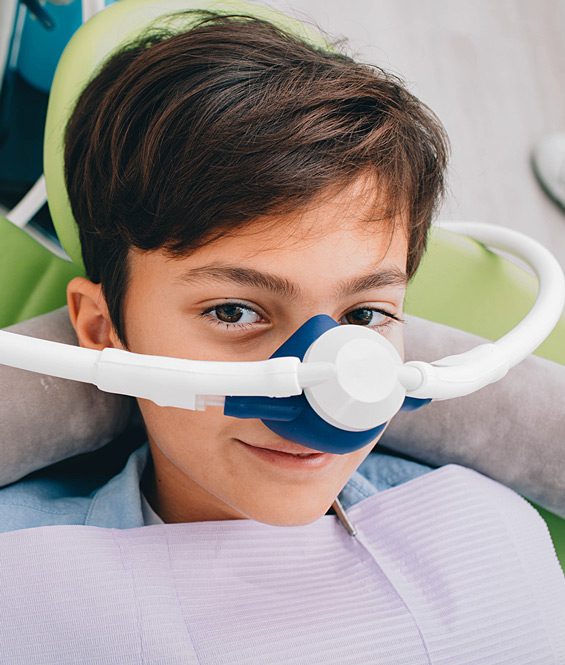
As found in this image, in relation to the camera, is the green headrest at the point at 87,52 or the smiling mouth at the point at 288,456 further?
the green headrest at the point at 87,52

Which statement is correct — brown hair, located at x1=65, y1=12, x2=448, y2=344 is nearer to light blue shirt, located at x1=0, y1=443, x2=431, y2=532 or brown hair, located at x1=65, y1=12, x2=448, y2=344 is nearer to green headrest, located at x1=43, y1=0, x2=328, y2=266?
green headrest, located at x1=43, y1=0, x2=328, y2=266

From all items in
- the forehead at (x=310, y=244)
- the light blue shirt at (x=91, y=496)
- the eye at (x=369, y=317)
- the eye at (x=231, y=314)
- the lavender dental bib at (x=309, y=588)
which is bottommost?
the light blue shirt at (x=91, y=496)

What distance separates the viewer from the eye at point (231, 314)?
59cm

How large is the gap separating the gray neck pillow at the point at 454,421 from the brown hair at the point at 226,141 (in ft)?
0.43

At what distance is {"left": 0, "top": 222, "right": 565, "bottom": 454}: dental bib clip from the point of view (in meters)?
0.46

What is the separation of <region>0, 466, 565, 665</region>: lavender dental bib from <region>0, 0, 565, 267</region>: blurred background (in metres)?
1.06

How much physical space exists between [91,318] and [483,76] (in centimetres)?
180

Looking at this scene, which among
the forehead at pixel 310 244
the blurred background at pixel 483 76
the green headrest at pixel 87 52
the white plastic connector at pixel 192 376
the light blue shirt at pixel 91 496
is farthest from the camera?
the blurred background at pixel 483 76

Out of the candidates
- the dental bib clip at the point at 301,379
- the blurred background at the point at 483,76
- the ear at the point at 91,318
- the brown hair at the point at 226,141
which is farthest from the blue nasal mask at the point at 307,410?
the blurred background at the point at 483,76

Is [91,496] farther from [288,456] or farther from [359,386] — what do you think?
[359,386]

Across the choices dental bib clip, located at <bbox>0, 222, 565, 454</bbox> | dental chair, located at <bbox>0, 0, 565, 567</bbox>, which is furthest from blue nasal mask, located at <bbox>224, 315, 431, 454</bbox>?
dental chair, located at <bbox>0, 0, 565, 567</bbox>

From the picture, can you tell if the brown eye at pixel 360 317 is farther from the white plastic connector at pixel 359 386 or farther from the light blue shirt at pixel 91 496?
the light blue shirt at pixel 91 496

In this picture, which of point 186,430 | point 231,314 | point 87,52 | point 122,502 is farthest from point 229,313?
point 87,52

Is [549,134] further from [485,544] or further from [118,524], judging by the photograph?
[118,524]
